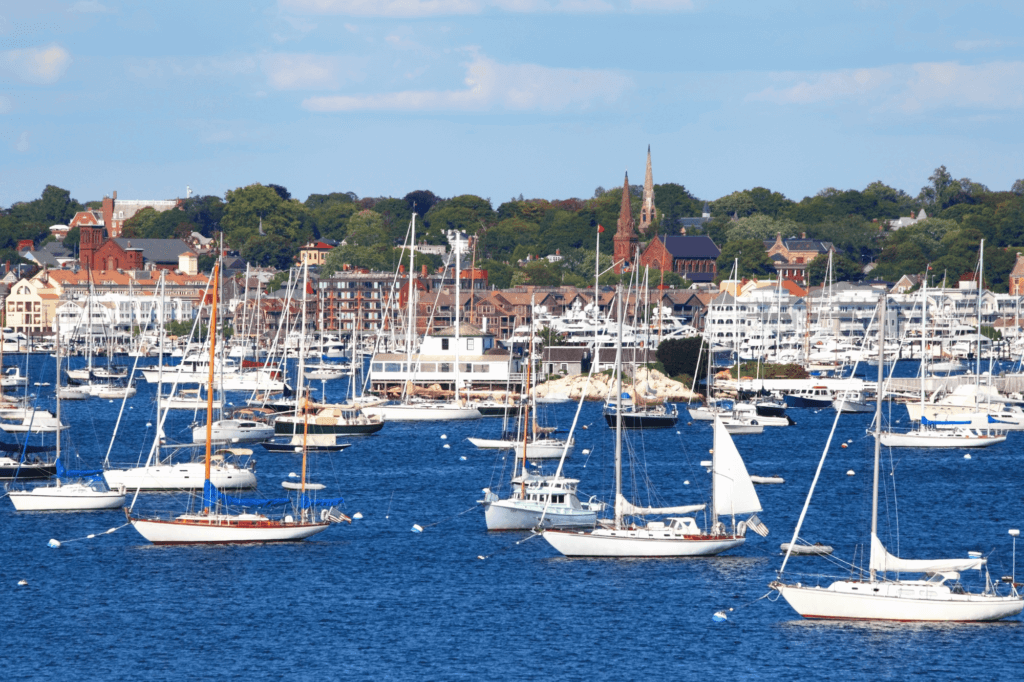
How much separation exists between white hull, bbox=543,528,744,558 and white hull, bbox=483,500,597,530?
1593 millimetres

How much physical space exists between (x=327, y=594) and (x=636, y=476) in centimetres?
2666

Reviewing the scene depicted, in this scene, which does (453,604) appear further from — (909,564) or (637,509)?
(909,564)

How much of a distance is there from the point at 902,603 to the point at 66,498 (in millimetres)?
30039

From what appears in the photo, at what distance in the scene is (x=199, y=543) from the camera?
49.4m

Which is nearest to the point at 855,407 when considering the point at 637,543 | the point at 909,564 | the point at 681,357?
the point at 681,357

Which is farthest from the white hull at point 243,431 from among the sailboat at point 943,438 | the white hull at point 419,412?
the sailboat at point 943,438

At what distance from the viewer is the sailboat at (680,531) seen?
151 ft

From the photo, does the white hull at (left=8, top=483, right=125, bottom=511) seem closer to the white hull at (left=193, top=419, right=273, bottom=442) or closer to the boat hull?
the white hull at (left=193, top=419, right=273, bottom=442)

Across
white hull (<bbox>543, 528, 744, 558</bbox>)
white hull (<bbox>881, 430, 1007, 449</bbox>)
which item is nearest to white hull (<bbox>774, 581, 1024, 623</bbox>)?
white hull (<bbox>543, 528, 744, 558</bbox>)

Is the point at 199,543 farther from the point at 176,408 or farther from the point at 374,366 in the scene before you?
the point at 374,366

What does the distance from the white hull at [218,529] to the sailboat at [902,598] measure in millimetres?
16619

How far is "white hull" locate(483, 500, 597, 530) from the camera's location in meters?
49.9

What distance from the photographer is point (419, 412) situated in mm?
92125

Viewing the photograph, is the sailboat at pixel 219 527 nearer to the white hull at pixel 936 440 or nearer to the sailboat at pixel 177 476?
the sailboat at pixel 177 476
